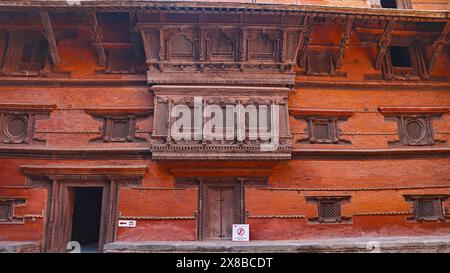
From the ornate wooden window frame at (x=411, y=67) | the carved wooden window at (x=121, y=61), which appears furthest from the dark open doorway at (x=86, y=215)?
the ornate wooden window frame at (x=411, y=67)

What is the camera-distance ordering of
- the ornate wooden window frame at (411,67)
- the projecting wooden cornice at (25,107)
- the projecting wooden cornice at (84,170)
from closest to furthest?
the projecting wooden cornice at (84,170) → the projecting wooden cornice at (25,107) → the ornate wooden window frame at (411,67)

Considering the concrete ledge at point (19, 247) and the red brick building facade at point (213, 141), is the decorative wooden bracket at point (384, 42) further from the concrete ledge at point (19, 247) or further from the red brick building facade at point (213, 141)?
the concrete ledge at point (19, 247)

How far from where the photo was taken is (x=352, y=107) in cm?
976

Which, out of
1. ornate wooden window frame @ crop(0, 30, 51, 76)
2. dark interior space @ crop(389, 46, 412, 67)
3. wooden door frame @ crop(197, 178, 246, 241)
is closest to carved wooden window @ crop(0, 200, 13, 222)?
ornate wooden window frame @ crop(0, 30, 51, 76)

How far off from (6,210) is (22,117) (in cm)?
249

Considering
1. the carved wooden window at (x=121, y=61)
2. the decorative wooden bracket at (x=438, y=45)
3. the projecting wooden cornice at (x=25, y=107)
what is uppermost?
the decorative wooden bracket at (x=438, y=45)

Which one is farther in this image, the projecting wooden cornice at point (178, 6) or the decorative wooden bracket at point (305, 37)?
the decorative wooden bracket at point (305, 37)

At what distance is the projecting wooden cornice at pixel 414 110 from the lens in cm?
969

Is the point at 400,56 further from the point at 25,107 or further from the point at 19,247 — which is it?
the point at 19,247

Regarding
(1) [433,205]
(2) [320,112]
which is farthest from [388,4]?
(1) [433,205]

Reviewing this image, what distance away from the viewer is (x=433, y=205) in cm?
925

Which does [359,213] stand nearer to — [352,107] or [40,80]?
[352,107]

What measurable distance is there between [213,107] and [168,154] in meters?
1.72

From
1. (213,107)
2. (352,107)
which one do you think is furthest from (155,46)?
(352,107)
